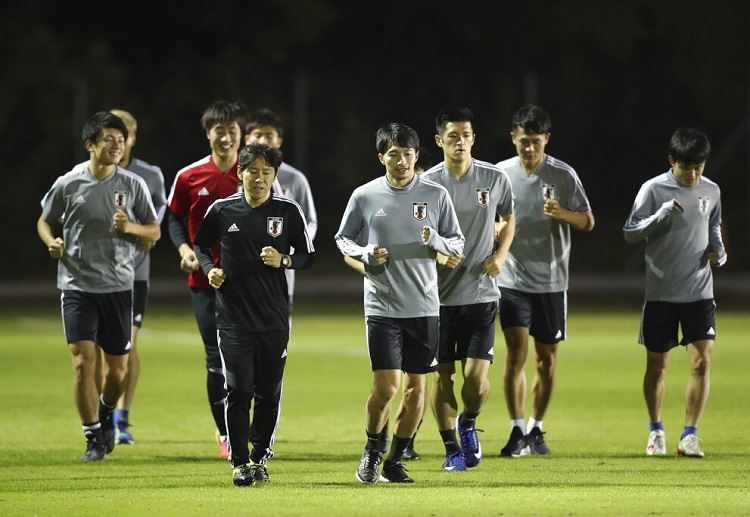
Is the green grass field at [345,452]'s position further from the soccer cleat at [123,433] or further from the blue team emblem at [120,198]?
the blue team emblem at [120,198]

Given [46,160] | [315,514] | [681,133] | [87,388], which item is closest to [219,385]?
[87,388]

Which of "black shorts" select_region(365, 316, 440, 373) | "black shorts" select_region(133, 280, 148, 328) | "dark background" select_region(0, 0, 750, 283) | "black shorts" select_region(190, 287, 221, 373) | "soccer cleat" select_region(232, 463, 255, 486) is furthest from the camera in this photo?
"dark background" select_region(0, 0, 750, 283)

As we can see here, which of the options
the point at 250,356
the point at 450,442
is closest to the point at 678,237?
the point at 450,442

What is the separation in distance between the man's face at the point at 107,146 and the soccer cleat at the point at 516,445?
353cm

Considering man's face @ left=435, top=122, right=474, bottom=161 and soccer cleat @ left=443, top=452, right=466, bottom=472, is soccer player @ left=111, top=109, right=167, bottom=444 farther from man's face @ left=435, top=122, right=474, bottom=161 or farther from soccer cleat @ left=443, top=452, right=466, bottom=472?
soccer cleat @ left=443, top=452, right=466, bottom=472

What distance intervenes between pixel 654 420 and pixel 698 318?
82cm

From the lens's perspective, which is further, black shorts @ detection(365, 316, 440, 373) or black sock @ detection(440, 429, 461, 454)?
black sock @ detection(440, 429, 461, 454)

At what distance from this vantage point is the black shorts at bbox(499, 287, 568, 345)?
10938 mm

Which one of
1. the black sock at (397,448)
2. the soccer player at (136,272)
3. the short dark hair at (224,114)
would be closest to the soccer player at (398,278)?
the black sock at (397,448)

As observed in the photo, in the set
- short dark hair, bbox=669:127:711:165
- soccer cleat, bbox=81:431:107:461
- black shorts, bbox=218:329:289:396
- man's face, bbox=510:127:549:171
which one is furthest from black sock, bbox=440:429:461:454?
short dark hair, bbox=669:127:711:165

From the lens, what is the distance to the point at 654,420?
10.7 metres

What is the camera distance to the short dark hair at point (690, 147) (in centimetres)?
1059

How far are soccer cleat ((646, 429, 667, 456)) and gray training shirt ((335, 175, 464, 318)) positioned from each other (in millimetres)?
2419

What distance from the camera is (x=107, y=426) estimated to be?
10.8m
